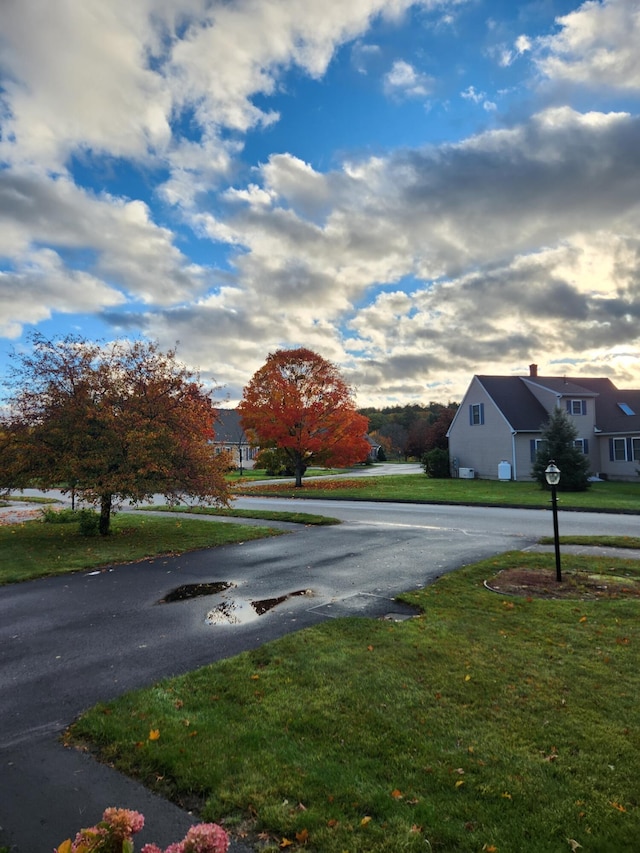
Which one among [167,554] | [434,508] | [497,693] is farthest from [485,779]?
[434,508]

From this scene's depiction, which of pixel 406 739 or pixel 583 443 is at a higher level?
pixel 583 443

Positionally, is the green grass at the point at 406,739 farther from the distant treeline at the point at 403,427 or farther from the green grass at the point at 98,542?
the distant treeline at the point at 403,427

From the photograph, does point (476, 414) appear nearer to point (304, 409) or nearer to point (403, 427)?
point (304, 409)

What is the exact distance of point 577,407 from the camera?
34.2 metres

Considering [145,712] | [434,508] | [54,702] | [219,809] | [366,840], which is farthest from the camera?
[434,508]

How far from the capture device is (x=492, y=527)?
557 inches

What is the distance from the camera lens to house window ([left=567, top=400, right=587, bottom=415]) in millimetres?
34094

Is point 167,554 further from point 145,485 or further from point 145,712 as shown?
point 145,712

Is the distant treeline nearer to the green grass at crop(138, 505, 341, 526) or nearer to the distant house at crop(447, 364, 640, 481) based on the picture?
the distant house at crop(447, 364, 640, 481)

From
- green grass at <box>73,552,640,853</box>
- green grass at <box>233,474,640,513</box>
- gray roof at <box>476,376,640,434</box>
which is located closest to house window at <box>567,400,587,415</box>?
gray roof at <box>476,376,640,434</box>

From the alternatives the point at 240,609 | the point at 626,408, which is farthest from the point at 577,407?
the point at 240,609

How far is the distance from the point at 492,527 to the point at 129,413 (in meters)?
10.2

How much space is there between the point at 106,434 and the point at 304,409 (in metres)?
18.0

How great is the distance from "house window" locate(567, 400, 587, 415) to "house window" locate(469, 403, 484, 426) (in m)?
5.58
